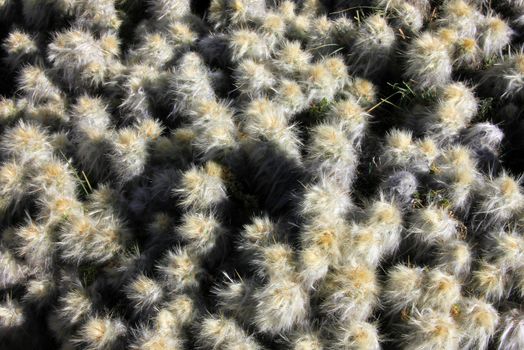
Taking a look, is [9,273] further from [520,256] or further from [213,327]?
[520,256]

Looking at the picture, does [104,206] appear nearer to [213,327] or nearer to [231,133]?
→ [231,133]

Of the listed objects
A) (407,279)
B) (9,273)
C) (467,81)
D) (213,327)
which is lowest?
(9,273)

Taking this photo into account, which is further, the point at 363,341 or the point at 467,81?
the point at 467,81

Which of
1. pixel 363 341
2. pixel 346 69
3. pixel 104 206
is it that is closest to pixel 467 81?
pixel 346 69

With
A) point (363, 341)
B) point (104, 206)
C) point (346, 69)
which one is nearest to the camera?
point (363, 341)

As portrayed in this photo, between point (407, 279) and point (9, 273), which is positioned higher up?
point (407, 279)

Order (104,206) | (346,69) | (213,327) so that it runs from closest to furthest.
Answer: (213,327)
(104,206)
(346,69)

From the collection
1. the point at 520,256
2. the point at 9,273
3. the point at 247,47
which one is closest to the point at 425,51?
the point at 247,47
